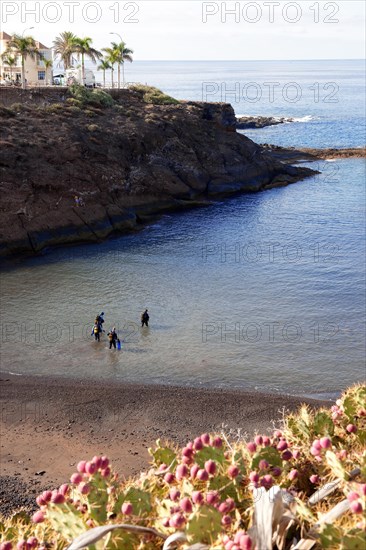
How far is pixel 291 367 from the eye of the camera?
25.6 metres

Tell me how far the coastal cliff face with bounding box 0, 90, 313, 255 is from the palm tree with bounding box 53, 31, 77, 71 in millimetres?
8415

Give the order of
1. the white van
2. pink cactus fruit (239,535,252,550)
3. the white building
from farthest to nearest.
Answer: the white van < the white building < pink cactus fruit (239,535,252,550)

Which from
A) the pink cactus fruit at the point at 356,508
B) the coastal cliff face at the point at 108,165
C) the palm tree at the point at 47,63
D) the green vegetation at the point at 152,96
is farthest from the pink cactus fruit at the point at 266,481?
the palm tree at the point at 47,63

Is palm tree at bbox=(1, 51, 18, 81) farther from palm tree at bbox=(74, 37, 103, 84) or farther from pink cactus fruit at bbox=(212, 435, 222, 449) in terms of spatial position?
pink cactus fruit at bbox=(212, 435, 222, 449)

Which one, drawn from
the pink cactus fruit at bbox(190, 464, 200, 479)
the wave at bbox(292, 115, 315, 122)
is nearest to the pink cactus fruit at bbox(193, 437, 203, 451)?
the pink cactus fruit at bbox(190, 464, 200, 479)

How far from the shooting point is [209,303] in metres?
33.3

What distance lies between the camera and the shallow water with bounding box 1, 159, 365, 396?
25500 millimetres

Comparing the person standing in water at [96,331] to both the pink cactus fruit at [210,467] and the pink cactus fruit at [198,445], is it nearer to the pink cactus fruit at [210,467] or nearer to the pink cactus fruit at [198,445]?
the pink cactus fruit at [198,445]

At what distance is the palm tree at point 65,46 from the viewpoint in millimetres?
72062

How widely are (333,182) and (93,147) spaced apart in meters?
30.1

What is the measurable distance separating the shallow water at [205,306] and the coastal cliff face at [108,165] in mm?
3218

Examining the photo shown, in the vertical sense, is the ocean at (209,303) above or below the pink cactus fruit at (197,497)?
below

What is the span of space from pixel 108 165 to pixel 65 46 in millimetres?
26645

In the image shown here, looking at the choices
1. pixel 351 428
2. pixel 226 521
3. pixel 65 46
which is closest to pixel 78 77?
pixel 65 46
